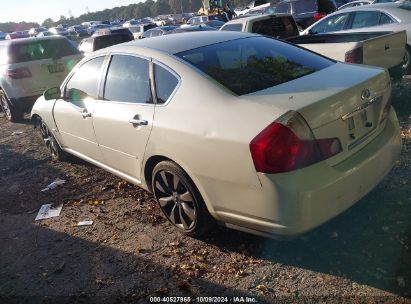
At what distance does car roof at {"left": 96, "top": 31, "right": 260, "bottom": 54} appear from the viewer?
3.69 meters

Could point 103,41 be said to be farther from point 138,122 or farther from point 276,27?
point 138,122

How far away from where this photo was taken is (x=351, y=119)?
2908 millimetres

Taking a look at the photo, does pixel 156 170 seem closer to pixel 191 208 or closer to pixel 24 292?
pixel 191 208

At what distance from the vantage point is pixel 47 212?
4.53 m

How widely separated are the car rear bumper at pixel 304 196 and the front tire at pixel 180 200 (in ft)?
1.10

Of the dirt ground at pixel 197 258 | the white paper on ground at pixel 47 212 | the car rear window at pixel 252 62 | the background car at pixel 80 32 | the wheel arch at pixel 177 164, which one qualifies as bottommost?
the white paper on ground at pixel 47 212

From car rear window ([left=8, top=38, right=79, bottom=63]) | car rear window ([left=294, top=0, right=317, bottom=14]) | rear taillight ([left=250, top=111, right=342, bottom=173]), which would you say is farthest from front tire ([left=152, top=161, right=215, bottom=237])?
car rear window ([left=294, top=0, right=317, bottom=14])

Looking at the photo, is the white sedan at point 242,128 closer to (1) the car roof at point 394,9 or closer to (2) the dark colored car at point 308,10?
(1) the car roof at point 394,9

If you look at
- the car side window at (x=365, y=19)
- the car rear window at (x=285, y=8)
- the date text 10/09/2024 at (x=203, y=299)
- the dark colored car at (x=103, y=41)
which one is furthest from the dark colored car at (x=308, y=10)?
the date text 10/09/2024 at (x=203, y=299)

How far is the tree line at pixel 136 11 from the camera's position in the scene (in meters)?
89.8

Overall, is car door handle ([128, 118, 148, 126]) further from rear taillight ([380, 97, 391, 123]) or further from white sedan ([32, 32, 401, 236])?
rear taillight ([380, 97, 391, 123])

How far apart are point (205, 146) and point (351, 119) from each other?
1064 mm

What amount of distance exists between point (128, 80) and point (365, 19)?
6726 millimetres

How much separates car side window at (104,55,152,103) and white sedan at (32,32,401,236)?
1cm
